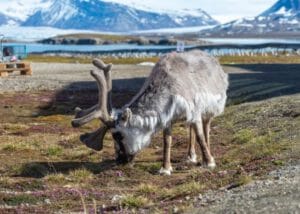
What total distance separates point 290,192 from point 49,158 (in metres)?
8.10

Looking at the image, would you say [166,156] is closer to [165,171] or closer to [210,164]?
[165,171]

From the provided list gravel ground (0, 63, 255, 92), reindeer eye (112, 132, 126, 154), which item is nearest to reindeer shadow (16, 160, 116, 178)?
reindeer eye (112, 132, 126, 154)

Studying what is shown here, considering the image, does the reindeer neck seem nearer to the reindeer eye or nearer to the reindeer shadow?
the reindeer eye

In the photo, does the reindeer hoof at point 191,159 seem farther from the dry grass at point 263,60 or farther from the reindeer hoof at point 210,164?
the dry grass at point 263,60

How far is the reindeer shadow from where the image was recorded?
15.6 metres

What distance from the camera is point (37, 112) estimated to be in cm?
3159

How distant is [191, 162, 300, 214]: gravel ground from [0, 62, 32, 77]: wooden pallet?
4299cm

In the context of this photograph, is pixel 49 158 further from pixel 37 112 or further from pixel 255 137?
pixel 37 112

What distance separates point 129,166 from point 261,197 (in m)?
4.99

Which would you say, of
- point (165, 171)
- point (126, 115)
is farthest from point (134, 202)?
point (165, 171)

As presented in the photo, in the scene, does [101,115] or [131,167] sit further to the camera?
[131,167]

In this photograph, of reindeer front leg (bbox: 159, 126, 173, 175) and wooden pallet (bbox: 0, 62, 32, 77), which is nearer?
reindeer front leg (bbox: 159, 126, 173, 175)

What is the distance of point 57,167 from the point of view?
16.2 m

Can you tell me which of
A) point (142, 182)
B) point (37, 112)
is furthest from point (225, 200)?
point (37, 112)
